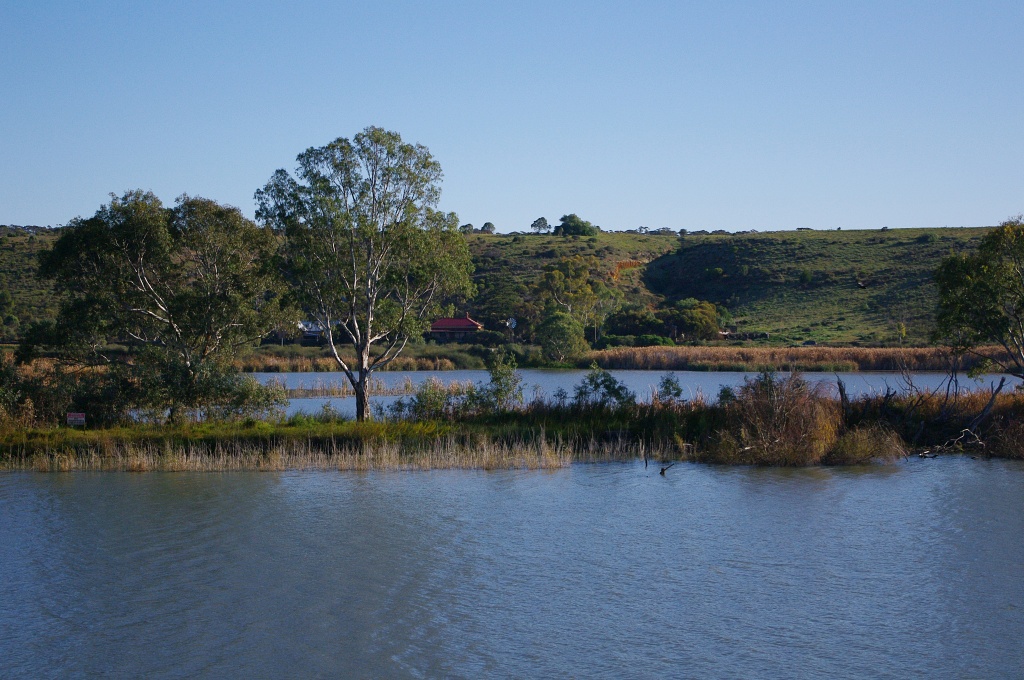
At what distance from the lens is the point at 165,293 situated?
30.4 m

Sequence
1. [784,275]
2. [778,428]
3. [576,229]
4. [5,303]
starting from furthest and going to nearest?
1. [576,229]
2. [784,275]
3. [5,303]
4. [778,428]

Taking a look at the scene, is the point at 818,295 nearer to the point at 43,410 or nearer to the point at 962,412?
the point at 962,412

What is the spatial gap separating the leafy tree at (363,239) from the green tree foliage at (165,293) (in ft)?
4.94

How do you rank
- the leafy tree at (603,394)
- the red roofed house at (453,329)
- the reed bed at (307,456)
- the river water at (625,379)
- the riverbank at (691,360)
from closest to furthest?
the reed bed at (307,456), the leafy tree at (603,394), the river water at (625,379), the riverbank at (691,360), the red roofed house at (453,329)

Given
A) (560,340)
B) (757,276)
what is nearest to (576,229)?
(757,276)

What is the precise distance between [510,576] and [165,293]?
18530 millimetres

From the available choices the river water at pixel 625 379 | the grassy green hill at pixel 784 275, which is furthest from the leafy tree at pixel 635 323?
the river water at pixel 625 379

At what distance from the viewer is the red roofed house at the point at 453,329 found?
3401 inches

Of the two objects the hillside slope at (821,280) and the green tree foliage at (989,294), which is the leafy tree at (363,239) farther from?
the hillside slope at (821,280)

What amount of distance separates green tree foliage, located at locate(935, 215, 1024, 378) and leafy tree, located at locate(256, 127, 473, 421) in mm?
14623

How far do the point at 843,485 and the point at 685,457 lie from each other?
15.4ft

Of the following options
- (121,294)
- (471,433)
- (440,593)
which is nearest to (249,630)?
(440,593)

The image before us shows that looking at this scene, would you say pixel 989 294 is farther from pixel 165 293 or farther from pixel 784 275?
pixel 784 275

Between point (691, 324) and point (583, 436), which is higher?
point (691, 324)
